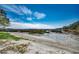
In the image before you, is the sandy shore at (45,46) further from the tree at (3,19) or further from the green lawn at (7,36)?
the tree at (3,19)

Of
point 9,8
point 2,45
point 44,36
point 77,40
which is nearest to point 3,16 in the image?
point 9,8

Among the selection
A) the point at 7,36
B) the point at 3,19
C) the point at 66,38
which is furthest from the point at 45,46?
the point at 3,19

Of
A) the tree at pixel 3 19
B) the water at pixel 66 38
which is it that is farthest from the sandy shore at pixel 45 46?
the tree at pixel 3 19

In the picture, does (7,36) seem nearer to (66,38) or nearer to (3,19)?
(3,19)

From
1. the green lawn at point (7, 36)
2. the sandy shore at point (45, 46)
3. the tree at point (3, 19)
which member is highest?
the tree at point (3, 19)

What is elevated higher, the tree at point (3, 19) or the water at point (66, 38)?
the tree at point (3, 19)

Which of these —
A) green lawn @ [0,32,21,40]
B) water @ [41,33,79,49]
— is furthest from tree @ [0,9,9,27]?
water @ [41,33,79,49]

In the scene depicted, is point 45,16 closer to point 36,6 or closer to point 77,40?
point 36,6

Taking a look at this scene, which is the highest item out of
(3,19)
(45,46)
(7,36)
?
(3,19)

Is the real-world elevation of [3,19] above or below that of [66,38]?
above

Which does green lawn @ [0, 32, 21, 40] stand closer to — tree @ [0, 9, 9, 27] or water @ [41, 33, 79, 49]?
tree @ [0, 9, 9, 27]

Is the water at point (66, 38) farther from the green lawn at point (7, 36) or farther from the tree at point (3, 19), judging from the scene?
the tree at point (3, 19)

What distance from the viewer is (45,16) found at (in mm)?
2760
